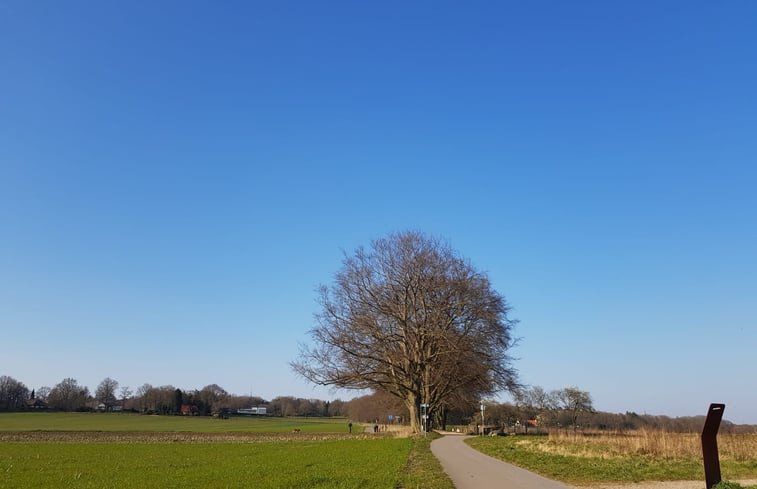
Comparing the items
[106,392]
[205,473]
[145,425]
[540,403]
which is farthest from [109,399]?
[205,473]

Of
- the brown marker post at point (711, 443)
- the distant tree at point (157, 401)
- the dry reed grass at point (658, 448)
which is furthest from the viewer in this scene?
the distant tree at point (157, 401)

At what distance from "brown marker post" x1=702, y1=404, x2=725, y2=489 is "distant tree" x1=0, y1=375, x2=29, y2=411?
520 ft

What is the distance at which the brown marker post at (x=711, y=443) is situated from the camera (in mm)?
10703

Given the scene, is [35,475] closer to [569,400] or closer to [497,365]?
[497,365]

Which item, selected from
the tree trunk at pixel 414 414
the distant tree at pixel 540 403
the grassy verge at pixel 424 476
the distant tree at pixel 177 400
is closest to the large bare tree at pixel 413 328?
the tree trunk at pixel 414 414

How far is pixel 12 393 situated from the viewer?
144000 mm

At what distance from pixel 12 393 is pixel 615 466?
550 feet

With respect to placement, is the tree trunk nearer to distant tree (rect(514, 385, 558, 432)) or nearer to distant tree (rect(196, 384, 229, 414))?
distant tree (rect(514, 385, 558, 432))

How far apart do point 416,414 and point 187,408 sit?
108 m

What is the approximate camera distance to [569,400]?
3858 inches

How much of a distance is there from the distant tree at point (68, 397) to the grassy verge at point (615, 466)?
478ft

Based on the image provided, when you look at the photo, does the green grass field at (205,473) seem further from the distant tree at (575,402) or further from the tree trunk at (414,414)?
the distant tree at (575,402)

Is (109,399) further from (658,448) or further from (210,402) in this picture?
(658,448)

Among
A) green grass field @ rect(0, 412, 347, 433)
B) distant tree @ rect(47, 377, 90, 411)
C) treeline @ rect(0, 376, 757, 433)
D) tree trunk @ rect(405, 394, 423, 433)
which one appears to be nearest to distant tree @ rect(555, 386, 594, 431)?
treeline @ rect(0, 376, 757, 433)
